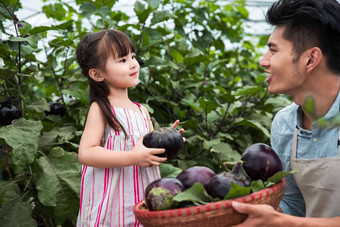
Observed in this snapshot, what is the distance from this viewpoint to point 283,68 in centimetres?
145

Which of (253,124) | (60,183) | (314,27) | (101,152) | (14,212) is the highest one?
(314,27)

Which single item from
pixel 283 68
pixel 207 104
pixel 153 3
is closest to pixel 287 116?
pixel 283 68

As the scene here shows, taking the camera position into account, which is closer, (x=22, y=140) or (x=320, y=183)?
(x=320, y=183)

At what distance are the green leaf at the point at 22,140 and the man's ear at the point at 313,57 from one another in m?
1.22

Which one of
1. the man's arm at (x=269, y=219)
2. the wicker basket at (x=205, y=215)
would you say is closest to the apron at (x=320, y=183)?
the man's arm at (x=269, y=219)

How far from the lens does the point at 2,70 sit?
182 centimetres

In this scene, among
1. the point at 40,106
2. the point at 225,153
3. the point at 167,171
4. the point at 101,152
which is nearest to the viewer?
the point at 101,152

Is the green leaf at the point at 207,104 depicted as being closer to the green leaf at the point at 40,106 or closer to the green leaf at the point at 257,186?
the green leaf at the point at 40,106

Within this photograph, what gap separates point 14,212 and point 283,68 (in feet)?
4.44

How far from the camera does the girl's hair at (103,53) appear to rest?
4.82ft

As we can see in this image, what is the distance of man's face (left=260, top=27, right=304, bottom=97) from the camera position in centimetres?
145

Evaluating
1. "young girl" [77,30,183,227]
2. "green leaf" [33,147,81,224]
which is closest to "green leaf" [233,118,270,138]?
"young girl" [77,30,183,227]

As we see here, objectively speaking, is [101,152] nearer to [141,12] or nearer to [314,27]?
[314,27]

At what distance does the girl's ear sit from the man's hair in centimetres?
74
